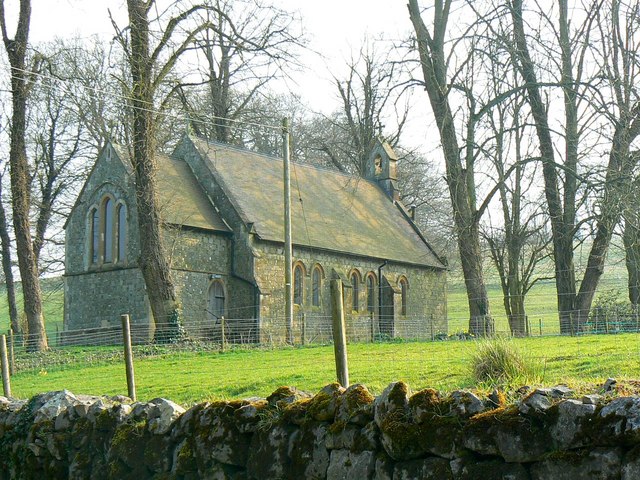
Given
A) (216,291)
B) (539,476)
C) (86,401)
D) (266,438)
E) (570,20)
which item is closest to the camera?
(539,476)

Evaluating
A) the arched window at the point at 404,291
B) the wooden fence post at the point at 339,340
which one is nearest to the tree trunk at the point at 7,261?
the arched window at the point at 404,291

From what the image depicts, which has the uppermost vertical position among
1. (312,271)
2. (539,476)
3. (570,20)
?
(570,20)

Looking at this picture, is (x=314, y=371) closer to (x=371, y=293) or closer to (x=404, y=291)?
(x=371, y=293)

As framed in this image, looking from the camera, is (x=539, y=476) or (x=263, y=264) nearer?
(x=539, y=476)

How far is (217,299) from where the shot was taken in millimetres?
34469

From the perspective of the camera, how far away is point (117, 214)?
35.0 meters

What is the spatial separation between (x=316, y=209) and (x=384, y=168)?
9.93 m

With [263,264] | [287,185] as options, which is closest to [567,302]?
[287,185]

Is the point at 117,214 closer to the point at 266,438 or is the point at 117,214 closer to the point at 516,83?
the point at 516,83

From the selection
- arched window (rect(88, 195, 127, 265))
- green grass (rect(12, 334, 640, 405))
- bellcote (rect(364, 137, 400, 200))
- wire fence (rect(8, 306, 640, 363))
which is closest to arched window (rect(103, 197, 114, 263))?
arched window (rect(88, 195, 127, 265))

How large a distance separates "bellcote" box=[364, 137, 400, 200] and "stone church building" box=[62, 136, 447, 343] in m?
6.97

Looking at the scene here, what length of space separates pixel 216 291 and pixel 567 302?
52.4 feet

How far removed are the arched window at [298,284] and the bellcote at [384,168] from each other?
45.1 ft

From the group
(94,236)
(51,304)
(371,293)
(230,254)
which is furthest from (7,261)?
(51,304)
